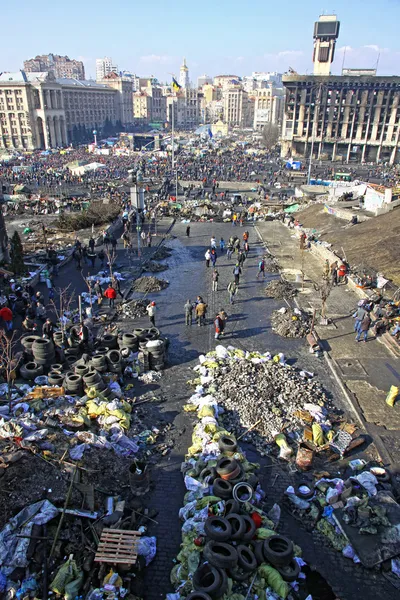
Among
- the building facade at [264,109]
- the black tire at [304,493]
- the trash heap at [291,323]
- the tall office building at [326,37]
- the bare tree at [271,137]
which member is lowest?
the trash heap at [291,323]

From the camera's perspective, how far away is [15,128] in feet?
325

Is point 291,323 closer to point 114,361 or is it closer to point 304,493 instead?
point 114,361

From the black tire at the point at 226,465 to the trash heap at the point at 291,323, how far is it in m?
7.88

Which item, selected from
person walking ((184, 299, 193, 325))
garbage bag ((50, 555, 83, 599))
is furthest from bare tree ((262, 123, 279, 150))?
garbage bag ((50, 555, 83, 599))

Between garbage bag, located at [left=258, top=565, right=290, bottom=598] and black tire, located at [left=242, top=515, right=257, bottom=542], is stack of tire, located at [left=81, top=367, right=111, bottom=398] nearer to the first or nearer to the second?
black tire, located at [left=242, top=515, right=257, bottom=542]

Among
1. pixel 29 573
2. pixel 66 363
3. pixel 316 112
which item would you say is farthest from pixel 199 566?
pixel 316 112

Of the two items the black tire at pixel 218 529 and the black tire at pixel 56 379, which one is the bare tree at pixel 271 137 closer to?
the black tire at pixel 56 379

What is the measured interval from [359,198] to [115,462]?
3544 centimetres

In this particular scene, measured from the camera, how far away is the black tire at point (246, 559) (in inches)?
272

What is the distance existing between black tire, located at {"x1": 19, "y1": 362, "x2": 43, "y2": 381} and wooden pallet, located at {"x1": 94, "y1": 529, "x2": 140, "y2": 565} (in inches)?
261

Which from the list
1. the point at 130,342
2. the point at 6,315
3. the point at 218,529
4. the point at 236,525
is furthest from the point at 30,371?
the point at 236,525

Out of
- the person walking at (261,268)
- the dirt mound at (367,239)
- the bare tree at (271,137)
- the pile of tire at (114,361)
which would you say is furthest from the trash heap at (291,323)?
the bare tree at (271,137)

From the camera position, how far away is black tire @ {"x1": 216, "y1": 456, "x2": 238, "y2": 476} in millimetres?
8677

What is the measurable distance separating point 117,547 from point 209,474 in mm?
2471
